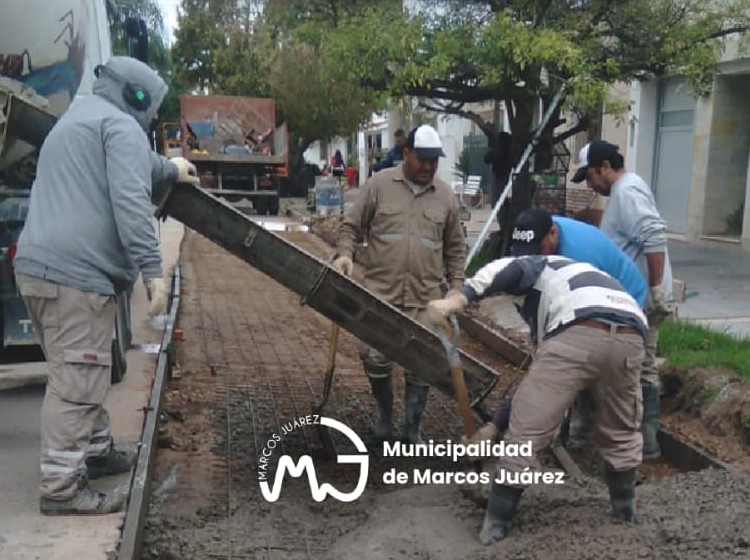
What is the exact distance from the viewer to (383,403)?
5.15m

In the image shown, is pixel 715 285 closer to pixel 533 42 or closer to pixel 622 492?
pixel 533 42

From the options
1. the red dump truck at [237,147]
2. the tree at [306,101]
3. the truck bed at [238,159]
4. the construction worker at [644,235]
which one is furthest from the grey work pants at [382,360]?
the tree at [306,101]

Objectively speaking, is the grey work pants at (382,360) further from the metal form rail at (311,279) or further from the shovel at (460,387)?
the shovel at (460,387)

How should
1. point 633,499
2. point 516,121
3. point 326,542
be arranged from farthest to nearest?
point 516,121, point 326,542, point 633,499

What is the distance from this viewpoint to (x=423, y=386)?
496cm

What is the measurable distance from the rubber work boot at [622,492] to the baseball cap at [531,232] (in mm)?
998

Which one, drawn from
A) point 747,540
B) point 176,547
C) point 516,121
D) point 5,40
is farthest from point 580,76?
point 176,547

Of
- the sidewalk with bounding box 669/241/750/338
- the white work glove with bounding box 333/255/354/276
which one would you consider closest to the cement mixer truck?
the white work glove with bounding box 333/255/354/276

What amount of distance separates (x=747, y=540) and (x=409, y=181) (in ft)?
8.39

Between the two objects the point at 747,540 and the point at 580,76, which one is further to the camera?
the point at 580,76

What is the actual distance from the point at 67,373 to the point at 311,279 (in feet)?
4.02

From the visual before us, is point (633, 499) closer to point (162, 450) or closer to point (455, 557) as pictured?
point (455, 557)

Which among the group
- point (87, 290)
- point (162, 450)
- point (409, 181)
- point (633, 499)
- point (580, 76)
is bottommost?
point (162, 450)

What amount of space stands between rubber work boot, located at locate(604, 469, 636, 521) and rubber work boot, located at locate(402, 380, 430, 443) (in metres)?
1.52
